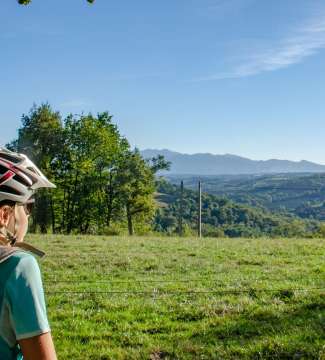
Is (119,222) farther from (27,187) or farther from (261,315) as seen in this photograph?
(27,187)

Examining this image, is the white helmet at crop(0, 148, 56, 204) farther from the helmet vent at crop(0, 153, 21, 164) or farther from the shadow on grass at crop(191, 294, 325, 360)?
the shadow on grass at crop(191, 294, 325, 360)

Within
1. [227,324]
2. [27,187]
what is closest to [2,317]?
[27,187]

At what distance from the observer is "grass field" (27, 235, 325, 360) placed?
8.88 m

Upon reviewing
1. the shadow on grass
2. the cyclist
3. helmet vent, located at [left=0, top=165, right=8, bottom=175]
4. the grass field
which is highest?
helmet vent, located at [left=0, top=165, right=8, bottom=175]

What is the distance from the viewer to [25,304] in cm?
222

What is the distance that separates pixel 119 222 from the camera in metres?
76.1

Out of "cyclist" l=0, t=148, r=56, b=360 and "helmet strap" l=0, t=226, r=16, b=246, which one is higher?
"helmet strap" l=0, t=226, r=16, b=246

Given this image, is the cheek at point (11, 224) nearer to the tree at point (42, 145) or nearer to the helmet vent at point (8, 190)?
the helmet vent at point (8, 190)

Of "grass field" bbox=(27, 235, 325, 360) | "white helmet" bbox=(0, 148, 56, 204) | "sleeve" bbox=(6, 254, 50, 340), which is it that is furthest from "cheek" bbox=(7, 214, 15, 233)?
"grass field" bbox=(27, 235, 325, 360)

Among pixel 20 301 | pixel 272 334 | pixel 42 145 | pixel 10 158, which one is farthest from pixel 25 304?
pixel 42 145

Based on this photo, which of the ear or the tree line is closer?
the ear

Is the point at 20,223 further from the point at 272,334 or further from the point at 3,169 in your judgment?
the point at 272,334

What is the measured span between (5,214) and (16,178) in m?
0.20

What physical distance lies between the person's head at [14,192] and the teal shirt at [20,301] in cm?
32
